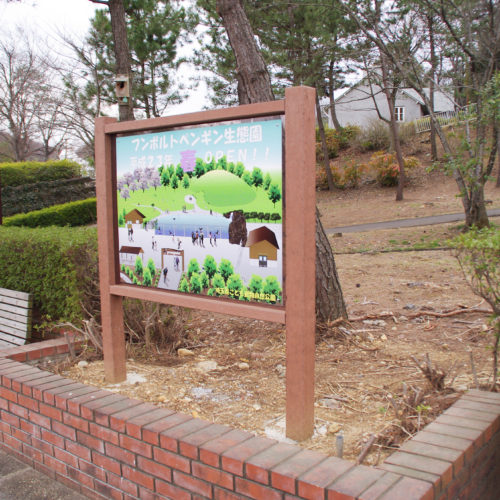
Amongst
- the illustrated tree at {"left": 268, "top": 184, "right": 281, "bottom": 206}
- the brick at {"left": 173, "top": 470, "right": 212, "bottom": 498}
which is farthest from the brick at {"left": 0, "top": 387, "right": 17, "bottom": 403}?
the illustrated tree at {"left": 268, "top": 184, "right": 281, "bottom": 206}

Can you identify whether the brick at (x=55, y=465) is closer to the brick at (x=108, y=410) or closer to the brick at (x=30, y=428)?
the brick at (x=30, y=428)

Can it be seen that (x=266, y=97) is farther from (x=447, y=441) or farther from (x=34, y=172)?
(x=34, y=172)

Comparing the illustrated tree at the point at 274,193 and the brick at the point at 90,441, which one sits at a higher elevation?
the illustrated tree at the point at 274,193

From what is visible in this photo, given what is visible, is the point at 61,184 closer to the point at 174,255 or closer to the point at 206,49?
the point at 206,49

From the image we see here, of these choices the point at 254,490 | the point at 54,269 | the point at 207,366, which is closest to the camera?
the point at 254,490

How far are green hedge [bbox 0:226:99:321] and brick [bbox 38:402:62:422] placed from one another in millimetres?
1271

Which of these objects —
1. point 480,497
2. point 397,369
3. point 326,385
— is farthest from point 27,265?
point 480,497

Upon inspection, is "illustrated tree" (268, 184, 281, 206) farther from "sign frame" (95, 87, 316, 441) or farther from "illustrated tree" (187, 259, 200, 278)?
"illustrated tree" (187, 259, 200, 278)

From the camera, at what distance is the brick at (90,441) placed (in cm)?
272

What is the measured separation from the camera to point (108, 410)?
2684mm

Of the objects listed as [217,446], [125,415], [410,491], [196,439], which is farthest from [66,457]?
[410,491]

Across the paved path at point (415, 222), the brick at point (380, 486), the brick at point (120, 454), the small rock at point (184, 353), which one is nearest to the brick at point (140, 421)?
the brick at point (120, 454)

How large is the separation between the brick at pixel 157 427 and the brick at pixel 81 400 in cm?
51

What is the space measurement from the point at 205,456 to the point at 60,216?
19.4 meters
